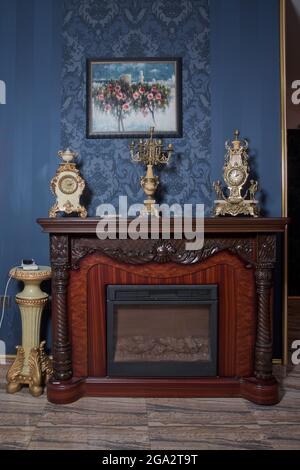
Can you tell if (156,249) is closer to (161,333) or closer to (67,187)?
(161,333)

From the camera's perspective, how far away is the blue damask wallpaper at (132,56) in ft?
9.19

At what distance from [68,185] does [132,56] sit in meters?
1.03

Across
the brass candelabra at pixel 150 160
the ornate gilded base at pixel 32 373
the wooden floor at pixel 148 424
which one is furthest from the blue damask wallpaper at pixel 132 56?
the wooden floor at pixel 148 424

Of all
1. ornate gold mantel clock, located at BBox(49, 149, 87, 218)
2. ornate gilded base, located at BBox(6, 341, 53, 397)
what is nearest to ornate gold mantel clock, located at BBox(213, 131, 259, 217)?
ornate gold mantel clock, located at BBox(49, 149, 87, 218)

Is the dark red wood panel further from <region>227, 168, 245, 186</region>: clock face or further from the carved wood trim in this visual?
<region>227, 168, 245, 186</region>: clock face

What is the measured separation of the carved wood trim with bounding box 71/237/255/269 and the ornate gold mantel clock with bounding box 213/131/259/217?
24 cm

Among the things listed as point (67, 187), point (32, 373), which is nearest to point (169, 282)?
point (67, 187)

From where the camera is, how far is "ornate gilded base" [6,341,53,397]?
2.41 meters

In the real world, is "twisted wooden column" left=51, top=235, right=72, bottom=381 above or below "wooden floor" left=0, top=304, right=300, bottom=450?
above

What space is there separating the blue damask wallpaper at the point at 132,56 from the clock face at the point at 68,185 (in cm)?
33

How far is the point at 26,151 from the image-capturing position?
9.31 ft

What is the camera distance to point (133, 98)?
110 inches
